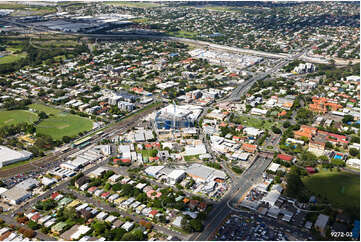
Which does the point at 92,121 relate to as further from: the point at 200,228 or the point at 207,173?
the point at 200,228

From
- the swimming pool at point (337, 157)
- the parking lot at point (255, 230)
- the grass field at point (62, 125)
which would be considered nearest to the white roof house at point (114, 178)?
the parking lot at point (255, 230)

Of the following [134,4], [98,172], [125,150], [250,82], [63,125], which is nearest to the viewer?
[98,172]

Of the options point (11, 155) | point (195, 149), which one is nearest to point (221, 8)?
point (195, 149)

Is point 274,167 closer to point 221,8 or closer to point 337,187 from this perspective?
point 337,187

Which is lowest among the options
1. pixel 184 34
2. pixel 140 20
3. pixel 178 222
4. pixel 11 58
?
pixel 178 222

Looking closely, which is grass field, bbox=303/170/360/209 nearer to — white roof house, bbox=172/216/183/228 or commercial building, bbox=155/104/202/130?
white roof house, bbox=172/216/183/228

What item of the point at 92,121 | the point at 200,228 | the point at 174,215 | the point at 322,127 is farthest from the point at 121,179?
the point at 322,127
